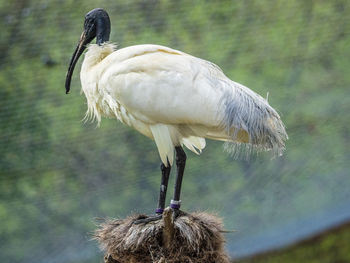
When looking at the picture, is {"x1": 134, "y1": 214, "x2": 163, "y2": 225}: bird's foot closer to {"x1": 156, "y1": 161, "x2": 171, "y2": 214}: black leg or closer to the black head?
{"x1": 156, "y1": 161, "x2": 171, "y2": 214}: black leg

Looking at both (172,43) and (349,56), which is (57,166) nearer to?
(172,43)

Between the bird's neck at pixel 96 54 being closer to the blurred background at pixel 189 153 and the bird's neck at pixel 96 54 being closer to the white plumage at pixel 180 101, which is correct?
the white plumage at pixel 180 101

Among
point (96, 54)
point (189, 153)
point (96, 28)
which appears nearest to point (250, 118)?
point (96, 54)

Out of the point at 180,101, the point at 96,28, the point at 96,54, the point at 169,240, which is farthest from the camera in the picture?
the point at 96,28

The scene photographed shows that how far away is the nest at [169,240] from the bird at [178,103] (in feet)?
0.28

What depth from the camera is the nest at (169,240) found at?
3.21 metres

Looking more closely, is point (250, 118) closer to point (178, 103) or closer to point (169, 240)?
point (178, 103)

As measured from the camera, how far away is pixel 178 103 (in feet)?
11.0

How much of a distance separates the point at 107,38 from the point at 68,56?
164cm

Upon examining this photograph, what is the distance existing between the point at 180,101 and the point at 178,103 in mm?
12

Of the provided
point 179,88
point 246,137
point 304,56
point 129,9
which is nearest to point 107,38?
point 179,88

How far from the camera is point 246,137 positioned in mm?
3410

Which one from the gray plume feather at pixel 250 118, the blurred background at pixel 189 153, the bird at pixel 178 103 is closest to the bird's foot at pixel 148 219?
the bird at pixel 178 103

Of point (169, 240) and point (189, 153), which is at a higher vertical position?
point (189, 153)
